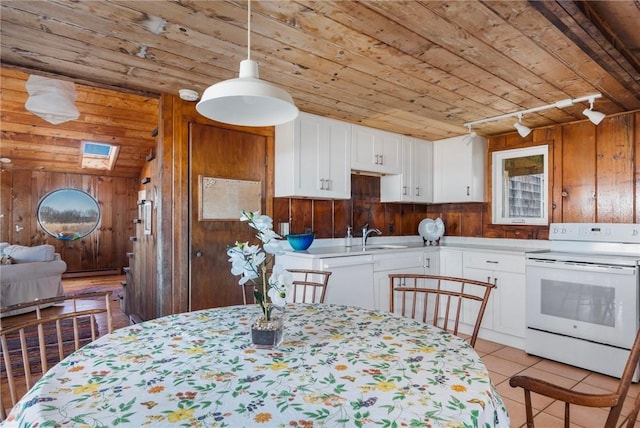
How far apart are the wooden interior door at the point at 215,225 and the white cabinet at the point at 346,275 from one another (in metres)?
0.47

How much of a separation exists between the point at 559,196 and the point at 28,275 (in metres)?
6.06

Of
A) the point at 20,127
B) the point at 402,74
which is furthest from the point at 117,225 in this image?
the point at 402,74

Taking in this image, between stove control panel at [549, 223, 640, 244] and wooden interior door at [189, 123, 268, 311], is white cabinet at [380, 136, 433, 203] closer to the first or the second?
stove control panel at [549, 223, 640, 244]

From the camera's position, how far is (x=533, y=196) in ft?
12.4

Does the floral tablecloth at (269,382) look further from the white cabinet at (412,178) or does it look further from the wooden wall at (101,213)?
the wooden wall at (101,213)

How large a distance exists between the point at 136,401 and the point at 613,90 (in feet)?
11.0

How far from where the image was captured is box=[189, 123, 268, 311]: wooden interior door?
2.90 m

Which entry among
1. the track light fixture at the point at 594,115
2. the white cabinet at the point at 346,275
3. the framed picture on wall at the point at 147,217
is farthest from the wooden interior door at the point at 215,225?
the track light fixture at the point at 594,115

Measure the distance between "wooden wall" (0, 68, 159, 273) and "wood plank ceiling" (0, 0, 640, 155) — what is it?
2113 mm

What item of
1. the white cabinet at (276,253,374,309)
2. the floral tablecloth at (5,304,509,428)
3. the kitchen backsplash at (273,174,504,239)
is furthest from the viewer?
the kitchen backsplash at (273,174,504,239)

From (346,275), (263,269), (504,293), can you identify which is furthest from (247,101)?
(504,293)

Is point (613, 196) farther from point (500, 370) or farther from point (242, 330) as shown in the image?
point (242, 330)

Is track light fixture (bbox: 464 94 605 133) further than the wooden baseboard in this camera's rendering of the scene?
No

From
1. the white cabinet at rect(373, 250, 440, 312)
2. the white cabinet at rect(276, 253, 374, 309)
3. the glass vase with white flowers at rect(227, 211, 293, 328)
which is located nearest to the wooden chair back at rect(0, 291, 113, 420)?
the glass vase with white flowers at rect(227, 211, 293, 328)
